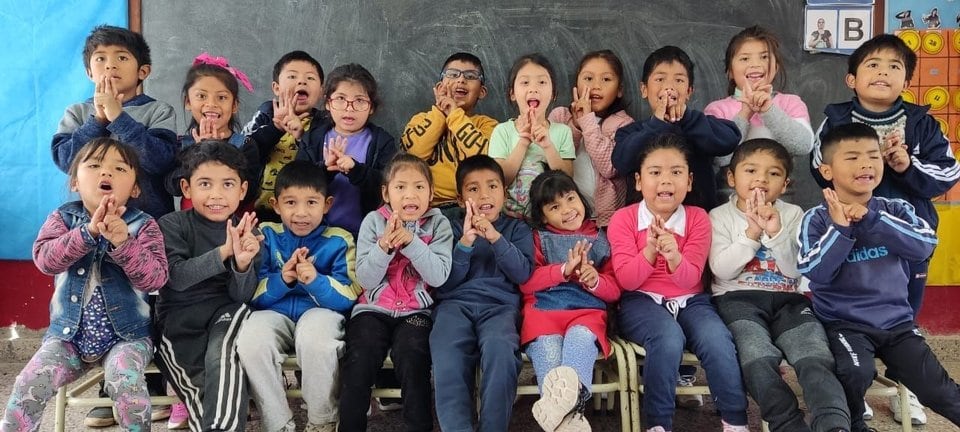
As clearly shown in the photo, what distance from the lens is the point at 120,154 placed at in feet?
7.86

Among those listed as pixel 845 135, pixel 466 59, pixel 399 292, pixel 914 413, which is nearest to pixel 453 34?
pixel 466 59

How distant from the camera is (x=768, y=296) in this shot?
2525 millimetres

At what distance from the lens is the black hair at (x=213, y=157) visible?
8.45 ft

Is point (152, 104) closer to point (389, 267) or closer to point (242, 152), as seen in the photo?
point (242, 152)

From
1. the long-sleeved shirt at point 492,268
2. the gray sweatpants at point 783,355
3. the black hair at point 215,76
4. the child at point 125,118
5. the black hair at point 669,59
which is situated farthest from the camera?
the black hair at point 669,59

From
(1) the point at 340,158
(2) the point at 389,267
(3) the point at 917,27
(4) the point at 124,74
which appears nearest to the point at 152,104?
(4) the point at 124,74

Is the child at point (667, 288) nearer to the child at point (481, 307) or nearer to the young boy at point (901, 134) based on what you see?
the child at point (481, 307)

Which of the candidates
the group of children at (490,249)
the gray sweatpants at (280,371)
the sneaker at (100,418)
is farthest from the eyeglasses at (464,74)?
the sneaker at (100,418)

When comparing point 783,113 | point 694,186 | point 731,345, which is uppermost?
point 783,113

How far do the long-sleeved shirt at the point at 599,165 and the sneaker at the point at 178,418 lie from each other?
5.55ft

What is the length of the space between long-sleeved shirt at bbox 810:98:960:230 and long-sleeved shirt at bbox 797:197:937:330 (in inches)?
9.1

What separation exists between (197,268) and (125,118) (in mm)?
650

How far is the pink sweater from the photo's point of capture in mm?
2522

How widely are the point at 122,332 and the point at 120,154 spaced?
1.82ft
